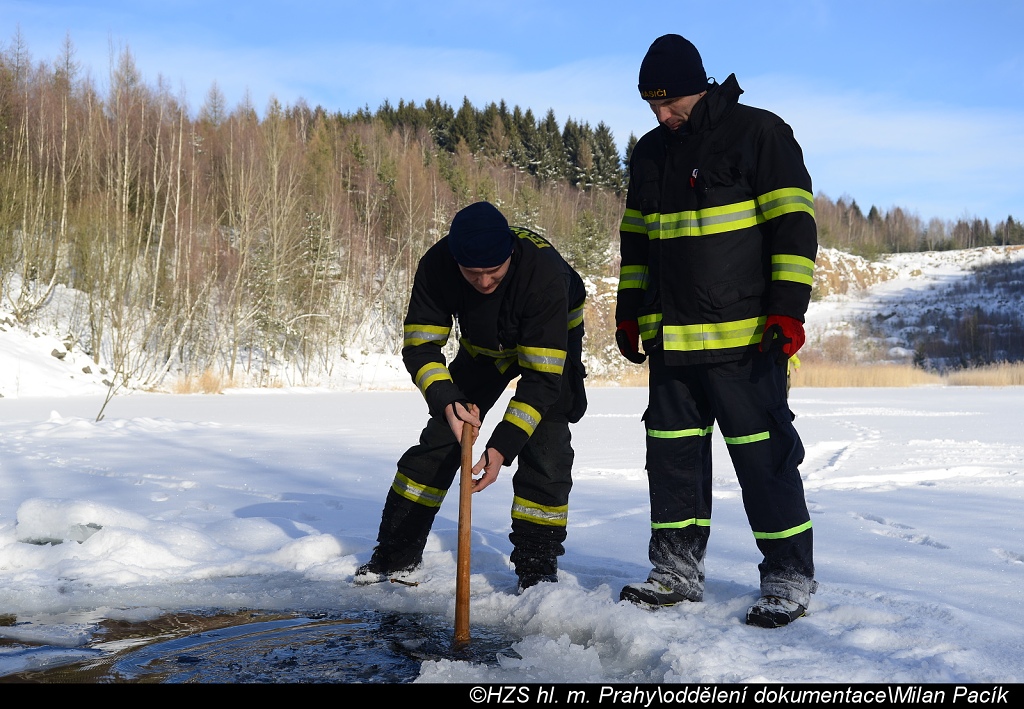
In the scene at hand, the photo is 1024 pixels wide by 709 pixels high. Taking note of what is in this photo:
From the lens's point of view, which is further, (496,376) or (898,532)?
(898,532)

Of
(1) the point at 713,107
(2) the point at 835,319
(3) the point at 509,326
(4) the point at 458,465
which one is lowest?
(4) the point at 458,465

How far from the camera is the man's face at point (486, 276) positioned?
2.67m

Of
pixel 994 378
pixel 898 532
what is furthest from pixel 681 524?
pixel 994 378

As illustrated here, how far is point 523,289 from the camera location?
9.28 ft

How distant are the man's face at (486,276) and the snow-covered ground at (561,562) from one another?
3.42 ft

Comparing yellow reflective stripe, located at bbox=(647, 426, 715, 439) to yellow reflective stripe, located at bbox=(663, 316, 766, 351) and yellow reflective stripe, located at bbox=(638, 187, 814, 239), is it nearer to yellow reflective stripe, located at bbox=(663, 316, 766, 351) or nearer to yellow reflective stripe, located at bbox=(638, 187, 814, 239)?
yellow reflective stripe, located at bbox=(663, 316, 766, 351)

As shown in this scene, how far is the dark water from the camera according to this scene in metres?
2.08

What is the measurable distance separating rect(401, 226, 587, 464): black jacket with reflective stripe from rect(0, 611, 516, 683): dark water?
67 cm

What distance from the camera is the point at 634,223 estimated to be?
294 cm

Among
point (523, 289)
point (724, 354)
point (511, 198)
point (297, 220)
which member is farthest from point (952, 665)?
point (511, 198)

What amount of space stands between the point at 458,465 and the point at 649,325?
0.92m

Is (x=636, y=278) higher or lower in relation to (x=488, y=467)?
higher

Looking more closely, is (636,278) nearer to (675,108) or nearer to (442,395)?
(675,108)

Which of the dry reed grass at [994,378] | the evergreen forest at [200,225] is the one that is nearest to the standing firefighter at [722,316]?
the evergreen forest at [200,225]
